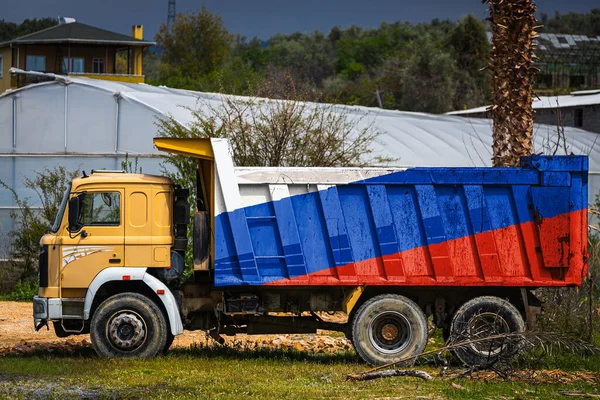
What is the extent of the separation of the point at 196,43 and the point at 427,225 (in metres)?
68.3

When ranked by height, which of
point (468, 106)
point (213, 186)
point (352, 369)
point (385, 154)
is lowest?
point (352, 369)

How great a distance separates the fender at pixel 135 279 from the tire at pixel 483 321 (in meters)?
3.87

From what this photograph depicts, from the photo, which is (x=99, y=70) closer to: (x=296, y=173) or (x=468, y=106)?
(x=468, y=106)

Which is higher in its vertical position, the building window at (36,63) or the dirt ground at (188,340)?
the building window at (36,63)

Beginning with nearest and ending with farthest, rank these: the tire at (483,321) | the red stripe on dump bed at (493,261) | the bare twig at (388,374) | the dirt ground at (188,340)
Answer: the bare twig at (388,374)
the red stripe on dump bed at (493,261)
the tire at (483,321)
the dirt ground at (188,340)

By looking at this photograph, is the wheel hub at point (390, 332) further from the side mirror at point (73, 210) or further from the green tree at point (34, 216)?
the green tree at point (34, 216)

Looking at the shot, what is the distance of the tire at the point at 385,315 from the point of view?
42.6ft

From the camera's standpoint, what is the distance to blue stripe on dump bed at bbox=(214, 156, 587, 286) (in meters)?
12.8

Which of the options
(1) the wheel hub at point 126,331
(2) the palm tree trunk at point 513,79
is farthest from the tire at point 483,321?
(1) the wheel hub at point 126,331

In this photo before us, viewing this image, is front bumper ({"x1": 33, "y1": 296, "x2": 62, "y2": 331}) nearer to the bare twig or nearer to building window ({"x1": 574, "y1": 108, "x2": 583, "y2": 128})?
the bare twig

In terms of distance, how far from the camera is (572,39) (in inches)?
3179

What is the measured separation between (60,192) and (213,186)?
10.1m

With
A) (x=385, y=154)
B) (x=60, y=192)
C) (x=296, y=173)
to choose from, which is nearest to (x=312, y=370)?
(x=296, y=173)

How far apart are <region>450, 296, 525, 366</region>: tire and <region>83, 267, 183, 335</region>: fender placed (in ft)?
12.7
